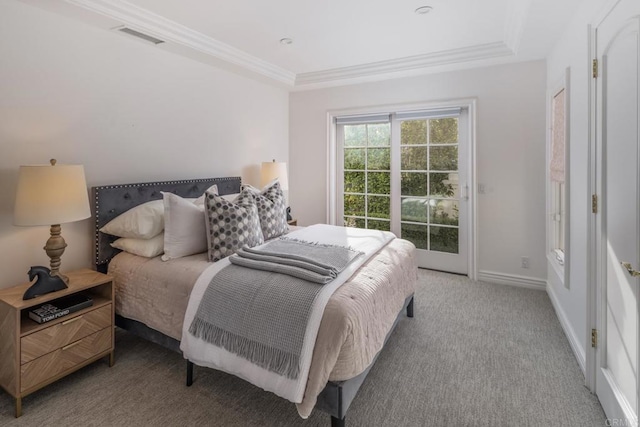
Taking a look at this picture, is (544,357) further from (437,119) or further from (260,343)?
(437,119)

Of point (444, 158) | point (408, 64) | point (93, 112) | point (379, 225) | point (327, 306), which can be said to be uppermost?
point (408, 64)

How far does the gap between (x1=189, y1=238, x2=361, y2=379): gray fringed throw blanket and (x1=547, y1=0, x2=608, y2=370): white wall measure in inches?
62.9

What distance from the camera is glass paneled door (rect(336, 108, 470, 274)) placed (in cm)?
420

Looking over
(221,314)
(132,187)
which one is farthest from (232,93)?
(221,314)

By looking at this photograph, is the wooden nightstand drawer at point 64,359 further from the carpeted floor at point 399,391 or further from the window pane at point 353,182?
the window pane at point 353,182

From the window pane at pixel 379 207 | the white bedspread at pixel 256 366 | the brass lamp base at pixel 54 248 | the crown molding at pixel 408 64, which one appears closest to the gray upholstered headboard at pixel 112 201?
the brass lamp base at pixel 54 248

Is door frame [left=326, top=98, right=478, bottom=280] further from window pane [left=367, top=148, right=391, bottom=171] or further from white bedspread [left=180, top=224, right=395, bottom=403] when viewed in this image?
white bedspread [left=180, top=224, right=395, bottom=403]

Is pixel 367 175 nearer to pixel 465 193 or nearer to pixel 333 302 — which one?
pixel 465 193

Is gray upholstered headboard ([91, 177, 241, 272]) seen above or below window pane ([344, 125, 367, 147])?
below

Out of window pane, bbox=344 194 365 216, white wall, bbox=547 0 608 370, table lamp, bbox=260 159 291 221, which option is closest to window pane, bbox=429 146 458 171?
window pane, bbox=344 194 365 216

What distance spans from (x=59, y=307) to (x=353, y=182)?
3637 millimetres

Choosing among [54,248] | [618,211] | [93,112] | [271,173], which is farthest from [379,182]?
[54,248]

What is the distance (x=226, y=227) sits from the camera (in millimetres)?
2502

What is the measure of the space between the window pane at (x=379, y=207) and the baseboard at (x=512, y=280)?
1388 millimetres
